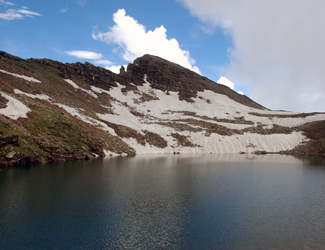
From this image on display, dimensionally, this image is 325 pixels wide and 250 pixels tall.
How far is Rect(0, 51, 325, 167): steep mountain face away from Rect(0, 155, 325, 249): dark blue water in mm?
16435

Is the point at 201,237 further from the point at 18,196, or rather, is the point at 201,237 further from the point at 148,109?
the point at 148,109

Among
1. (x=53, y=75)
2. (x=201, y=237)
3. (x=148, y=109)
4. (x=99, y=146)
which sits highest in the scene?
(x=53, y=75)

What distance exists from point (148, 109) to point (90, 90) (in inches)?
1215

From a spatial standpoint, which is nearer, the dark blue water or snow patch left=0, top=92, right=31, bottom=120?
the dark blue water

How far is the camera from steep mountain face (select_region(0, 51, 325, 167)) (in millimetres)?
54656

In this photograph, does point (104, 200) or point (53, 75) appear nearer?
point (104, 200)

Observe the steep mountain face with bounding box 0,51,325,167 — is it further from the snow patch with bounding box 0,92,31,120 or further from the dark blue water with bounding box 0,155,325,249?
the dark blue water with bounding box 0,155,325,249

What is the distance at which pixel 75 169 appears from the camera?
45.6m

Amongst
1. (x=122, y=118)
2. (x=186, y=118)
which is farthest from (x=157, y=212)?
(x=186, y=118)

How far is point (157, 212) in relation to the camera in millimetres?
23656

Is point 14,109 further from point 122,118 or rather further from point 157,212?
point 122,118

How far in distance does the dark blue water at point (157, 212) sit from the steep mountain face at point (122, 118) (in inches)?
647

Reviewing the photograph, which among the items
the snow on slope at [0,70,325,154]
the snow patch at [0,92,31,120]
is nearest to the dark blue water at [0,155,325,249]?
the snow patch at [0,92,31,120]

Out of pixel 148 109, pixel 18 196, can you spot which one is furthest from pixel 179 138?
pixel 18 196
